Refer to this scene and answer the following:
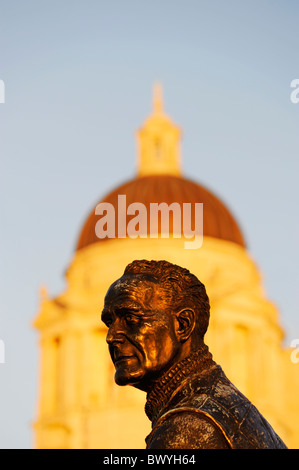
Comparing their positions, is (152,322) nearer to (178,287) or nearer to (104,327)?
(178,287)

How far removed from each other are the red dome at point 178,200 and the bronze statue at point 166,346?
53650 millimetres

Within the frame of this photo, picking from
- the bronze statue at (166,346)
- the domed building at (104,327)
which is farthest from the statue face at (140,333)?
the domed building at (104,327)

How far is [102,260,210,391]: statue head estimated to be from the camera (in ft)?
14.9

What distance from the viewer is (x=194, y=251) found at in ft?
189

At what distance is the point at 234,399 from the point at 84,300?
5487cm

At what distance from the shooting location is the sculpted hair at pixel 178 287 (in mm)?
4613

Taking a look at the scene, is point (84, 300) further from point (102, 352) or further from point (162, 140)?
point (162, 140)

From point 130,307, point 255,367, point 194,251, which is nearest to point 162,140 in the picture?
point 194,251

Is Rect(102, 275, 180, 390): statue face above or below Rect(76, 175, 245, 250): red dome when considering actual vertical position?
below

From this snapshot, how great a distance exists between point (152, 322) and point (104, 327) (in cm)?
5412

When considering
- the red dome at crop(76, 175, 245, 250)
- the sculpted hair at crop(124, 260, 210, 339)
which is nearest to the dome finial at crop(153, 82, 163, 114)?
the red dome at crop(76, 175, 245, 250)

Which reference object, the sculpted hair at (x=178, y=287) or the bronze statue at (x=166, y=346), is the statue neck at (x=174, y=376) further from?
the sculpted hair at (x=178, y=287)

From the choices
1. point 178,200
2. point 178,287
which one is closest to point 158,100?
point 178,200

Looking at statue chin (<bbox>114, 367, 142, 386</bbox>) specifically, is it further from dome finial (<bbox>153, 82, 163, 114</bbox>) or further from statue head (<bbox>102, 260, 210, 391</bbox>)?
dome finial (<bbox>153, 82, 163, 114</bbox>)
